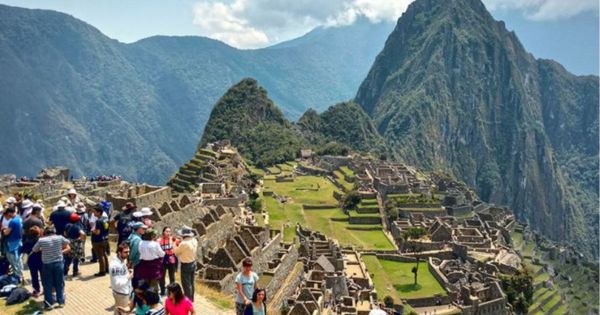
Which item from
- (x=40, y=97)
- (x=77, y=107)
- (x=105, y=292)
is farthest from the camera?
(x=77, y=107)

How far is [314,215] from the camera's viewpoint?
6128 centimetres

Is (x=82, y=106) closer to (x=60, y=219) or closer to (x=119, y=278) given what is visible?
(x=60, y=219)

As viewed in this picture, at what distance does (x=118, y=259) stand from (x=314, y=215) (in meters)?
49.8

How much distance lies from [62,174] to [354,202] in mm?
31026

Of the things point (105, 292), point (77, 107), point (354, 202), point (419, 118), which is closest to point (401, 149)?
point (419, 118)

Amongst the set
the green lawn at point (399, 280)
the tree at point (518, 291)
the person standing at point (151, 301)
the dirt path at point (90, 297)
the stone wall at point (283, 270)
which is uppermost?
the person standing at point (151, 301)

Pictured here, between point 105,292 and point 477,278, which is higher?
point 105,292

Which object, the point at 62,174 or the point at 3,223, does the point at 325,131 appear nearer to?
the point at 62,174

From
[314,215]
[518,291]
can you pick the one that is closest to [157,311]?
[518,291]

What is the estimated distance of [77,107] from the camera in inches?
5231

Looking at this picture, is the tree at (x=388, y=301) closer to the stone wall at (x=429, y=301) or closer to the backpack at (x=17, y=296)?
the stone wall at (x=429, y=301)

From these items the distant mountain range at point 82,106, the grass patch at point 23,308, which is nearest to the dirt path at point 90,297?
the grass patch at point 23,308

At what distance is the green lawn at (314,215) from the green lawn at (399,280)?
4.74m

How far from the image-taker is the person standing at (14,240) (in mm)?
14062
